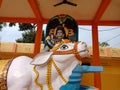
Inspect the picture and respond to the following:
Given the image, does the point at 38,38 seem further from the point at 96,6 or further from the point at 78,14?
the point at 96,6

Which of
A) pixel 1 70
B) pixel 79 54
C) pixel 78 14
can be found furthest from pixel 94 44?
pixel 1 70

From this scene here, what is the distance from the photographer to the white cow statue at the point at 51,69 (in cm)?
249

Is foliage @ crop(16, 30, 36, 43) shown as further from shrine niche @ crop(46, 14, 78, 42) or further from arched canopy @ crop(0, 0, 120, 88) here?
shrine niche @ crop(46, 14, 78, 42)

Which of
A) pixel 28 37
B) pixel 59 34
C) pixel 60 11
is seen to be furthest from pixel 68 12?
pixel 28 37

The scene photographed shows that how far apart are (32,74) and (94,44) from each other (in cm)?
212

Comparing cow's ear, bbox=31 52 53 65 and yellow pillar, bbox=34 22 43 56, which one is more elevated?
yellow pillar, bbox=34 22 43 56

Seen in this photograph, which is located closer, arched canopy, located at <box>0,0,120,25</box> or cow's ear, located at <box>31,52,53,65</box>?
cow's ear, located at <box>31,52,53,65</box>

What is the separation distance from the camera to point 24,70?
8.30 ft

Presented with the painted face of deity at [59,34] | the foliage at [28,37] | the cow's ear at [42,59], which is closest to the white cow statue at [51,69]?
the cow's ear at [42,59]

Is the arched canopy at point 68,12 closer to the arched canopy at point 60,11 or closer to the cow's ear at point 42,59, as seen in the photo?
the arched canopy at point 60,11

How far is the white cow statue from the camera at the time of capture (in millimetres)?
2494

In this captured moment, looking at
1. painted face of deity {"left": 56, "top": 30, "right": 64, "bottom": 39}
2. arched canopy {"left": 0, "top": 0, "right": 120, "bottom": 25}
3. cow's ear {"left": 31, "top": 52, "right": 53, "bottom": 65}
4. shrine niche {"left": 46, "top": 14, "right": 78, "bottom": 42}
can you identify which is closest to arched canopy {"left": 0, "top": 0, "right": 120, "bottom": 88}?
arched canopy {"left": 0, "top": 0, "right": 120, "bottom": 25}

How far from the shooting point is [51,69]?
2.53 meters

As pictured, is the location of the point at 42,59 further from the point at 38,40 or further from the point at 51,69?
the point at 38,40
